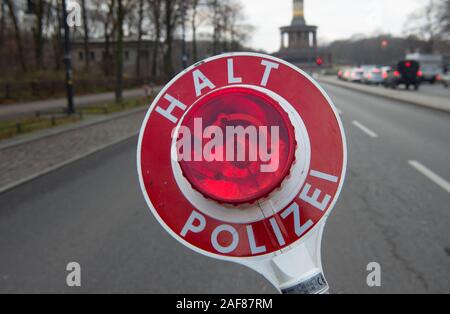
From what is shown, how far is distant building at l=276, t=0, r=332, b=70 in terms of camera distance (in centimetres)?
135

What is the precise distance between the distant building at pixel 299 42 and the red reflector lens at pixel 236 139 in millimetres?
448

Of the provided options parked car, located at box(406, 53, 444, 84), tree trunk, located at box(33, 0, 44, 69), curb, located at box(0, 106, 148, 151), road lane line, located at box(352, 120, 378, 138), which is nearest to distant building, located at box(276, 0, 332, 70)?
curb, located at box(0, 106, 148, 151)

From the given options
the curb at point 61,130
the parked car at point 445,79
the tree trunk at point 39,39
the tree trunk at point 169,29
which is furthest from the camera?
the parked car at point 445,79

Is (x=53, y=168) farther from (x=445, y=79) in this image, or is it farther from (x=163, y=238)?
(x=445, y=79)

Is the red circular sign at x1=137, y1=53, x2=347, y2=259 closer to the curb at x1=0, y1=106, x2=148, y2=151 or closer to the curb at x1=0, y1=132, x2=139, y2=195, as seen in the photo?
the curb at x1=0, y1=132, x2=139, y2=195

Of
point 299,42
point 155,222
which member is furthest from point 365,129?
point 299,42

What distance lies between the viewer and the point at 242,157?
0.91 meters

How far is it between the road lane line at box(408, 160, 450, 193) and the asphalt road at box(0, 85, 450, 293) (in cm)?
7

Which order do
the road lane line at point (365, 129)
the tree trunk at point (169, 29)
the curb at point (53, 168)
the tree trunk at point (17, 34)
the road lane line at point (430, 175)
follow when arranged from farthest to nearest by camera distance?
the tree trunk at point (17, 34), the road lane line at point (365, 129), the curb at point (53, 168), the road lane line at point (430, 175), the tree trunk at point (169, 29)

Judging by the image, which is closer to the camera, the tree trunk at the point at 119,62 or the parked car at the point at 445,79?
the tree trunk at the point at 119,62

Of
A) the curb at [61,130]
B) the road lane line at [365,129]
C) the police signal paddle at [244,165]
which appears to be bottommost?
the road lane line at [365,129]

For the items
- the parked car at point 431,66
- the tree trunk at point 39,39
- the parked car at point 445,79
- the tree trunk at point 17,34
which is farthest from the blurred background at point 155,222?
the parked car at point 431,66

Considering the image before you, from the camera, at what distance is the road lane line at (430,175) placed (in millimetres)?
8010

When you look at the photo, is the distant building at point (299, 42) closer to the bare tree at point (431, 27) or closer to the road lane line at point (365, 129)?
the road lane line at point (365, 129)
